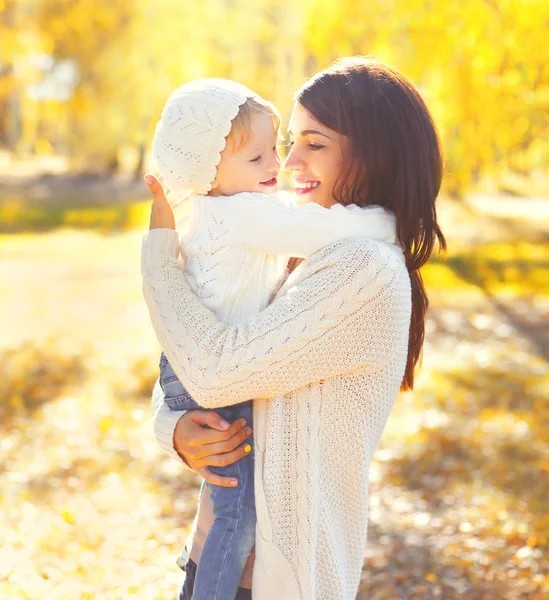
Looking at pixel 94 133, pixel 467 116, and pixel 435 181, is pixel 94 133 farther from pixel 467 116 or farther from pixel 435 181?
pixel 435 181

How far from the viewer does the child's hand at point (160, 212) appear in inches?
80.2

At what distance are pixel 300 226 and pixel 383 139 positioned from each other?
0.28m

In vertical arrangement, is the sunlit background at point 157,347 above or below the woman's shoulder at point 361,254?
below

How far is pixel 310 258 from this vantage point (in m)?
1.88

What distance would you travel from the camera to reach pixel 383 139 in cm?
188

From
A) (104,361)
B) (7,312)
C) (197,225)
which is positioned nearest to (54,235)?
(7,312)

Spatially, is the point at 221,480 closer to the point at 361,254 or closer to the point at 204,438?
the point at 204,438

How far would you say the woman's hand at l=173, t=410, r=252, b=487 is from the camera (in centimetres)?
189

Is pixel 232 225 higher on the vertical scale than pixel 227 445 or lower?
higher

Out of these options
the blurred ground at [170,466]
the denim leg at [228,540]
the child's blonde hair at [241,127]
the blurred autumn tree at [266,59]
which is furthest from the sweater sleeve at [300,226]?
the blurred ground at [170,466]

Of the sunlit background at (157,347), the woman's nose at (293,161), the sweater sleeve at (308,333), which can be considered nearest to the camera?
the sweater sleeve at (308,333)

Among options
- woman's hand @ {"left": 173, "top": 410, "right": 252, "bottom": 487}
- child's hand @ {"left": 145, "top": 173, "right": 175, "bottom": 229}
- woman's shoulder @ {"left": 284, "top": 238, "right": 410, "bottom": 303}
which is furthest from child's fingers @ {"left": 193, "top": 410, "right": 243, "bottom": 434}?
child's hand @ {"left": 145, "top": 173, "right": 175, "bottom": 229}

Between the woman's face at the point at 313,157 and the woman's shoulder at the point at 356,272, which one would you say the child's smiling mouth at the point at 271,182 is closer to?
the woman's face at the point at 313,157

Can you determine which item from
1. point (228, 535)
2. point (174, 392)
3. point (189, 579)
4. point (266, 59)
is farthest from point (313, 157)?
point (266, 59)
